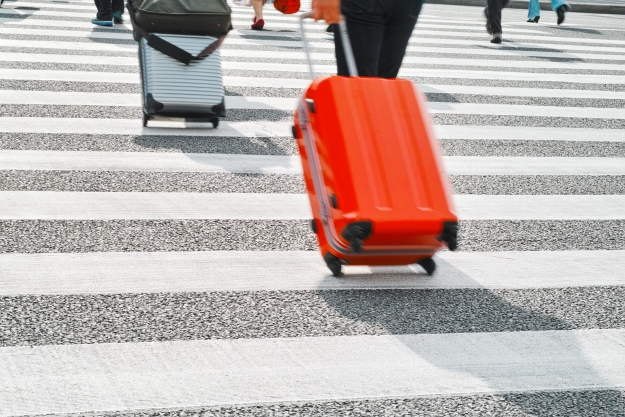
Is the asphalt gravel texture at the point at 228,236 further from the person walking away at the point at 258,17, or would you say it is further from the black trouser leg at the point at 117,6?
the black trouser leg at the point at 117,6

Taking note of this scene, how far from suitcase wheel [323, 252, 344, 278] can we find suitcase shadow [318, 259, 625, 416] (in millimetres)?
45

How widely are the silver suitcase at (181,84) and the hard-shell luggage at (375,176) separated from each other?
2.35m

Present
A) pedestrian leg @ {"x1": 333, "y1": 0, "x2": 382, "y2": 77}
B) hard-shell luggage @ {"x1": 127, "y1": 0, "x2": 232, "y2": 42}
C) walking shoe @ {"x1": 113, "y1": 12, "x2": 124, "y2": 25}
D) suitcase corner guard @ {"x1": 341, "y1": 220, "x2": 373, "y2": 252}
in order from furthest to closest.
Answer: walking shoe @ {"x1": 113, "y1": 12, "x2": 124, "y2": 25} → hard-shell luggage @ {"x1": 127, "y1": 0, "x2": 232, "y2": 42} → pedestrian leg @ {"x1": 333, "y1": 0, "x2": 382, "y2": 77} → suitcase corner guard @ {"x1": 341, "y1": 220, "x2": 373, "y2": 252}

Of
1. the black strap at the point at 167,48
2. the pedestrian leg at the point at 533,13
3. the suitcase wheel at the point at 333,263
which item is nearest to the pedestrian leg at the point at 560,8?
the pedestrian leg at the point at 533,13

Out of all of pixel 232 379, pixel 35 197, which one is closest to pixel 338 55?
pixel 35 197

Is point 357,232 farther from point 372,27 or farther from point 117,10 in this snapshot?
point 117,10

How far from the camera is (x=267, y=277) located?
396cm

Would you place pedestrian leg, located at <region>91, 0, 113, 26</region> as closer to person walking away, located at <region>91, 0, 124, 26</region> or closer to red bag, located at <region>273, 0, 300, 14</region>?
person walking away, located at <region>91, 0, 124, 26</region>

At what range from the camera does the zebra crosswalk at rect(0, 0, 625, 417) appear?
3.03m

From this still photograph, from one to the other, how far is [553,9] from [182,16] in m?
9.93

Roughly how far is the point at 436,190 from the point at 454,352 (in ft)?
2.23

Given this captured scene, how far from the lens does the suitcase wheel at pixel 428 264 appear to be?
4.02m

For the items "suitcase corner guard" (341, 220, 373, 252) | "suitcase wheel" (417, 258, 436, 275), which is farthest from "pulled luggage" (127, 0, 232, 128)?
"suitcase corner guard" (341, 220, 373, 252)

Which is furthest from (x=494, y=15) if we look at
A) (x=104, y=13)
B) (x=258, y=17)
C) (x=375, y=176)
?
(x=375, y=176)
